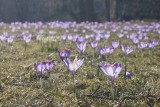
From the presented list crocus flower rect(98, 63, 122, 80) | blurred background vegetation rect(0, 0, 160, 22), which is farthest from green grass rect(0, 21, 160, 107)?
blurred background vegetation rect(0, 0, 160, 22)

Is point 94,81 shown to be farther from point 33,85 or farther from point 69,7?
point 69,7

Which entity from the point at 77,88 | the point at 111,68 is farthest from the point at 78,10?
the point at 111,68

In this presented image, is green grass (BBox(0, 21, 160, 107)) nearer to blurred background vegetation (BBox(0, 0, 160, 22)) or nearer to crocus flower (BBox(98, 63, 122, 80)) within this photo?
crocus flower (BBox(98, 63, 122, 80))

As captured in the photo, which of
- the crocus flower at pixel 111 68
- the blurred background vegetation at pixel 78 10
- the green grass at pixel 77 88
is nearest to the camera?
the crocus flower at pixel 111 68

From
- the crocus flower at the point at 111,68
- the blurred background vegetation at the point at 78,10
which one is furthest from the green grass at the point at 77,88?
the blurred background vegetation at the point at 78,10

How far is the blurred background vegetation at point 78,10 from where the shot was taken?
27.7m

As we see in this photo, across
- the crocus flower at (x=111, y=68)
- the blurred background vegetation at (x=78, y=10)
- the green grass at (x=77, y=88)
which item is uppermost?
the blurred background vegetation at (x=78, y=10)

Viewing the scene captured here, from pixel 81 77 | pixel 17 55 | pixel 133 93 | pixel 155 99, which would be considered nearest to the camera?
pixel 155 99

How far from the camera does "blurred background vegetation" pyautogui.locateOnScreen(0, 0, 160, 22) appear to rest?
2772cm

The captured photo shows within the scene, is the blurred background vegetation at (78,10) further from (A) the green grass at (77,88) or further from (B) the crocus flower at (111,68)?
(B) the crocus flower at (111,68)

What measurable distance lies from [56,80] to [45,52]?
360 cm

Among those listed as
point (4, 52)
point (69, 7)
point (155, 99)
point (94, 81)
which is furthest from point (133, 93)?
point (69, 7)

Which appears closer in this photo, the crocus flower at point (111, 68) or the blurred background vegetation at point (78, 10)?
the crocus flower at point (111, 68)

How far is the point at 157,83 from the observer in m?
4.84
